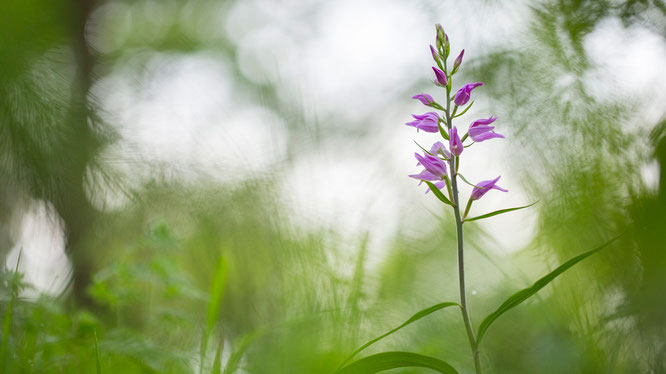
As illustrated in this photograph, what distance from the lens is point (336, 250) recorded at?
1.61 metres

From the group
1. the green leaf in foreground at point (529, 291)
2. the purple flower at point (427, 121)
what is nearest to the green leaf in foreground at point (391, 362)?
the green leaf in foreground at point (529, 291)

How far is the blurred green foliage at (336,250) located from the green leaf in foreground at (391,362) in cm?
42

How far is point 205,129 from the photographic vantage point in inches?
77.0

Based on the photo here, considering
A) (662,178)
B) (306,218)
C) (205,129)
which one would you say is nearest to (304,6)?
(205,129)

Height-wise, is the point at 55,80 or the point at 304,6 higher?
the point at 304,6

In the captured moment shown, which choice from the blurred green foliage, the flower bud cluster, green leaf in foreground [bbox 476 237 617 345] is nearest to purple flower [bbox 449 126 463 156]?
the flower bud cluster

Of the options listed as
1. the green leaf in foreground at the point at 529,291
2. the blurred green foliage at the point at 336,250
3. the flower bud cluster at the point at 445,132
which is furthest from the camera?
the blurred green foliage at the point at 336,250

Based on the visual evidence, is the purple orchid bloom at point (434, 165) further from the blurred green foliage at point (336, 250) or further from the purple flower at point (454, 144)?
the blurred green foliage at point (336, 250)

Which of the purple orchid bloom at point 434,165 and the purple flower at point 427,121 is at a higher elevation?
the purple flower at point 427,121

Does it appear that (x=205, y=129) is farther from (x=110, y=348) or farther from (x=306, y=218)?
(x=110, y=348)

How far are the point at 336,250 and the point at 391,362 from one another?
3.64 ft

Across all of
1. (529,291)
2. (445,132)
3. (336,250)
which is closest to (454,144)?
(445,132)

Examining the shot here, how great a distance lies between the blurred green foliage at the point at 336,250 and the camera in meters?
1.00

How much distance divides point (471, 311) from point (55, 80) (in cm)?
158
